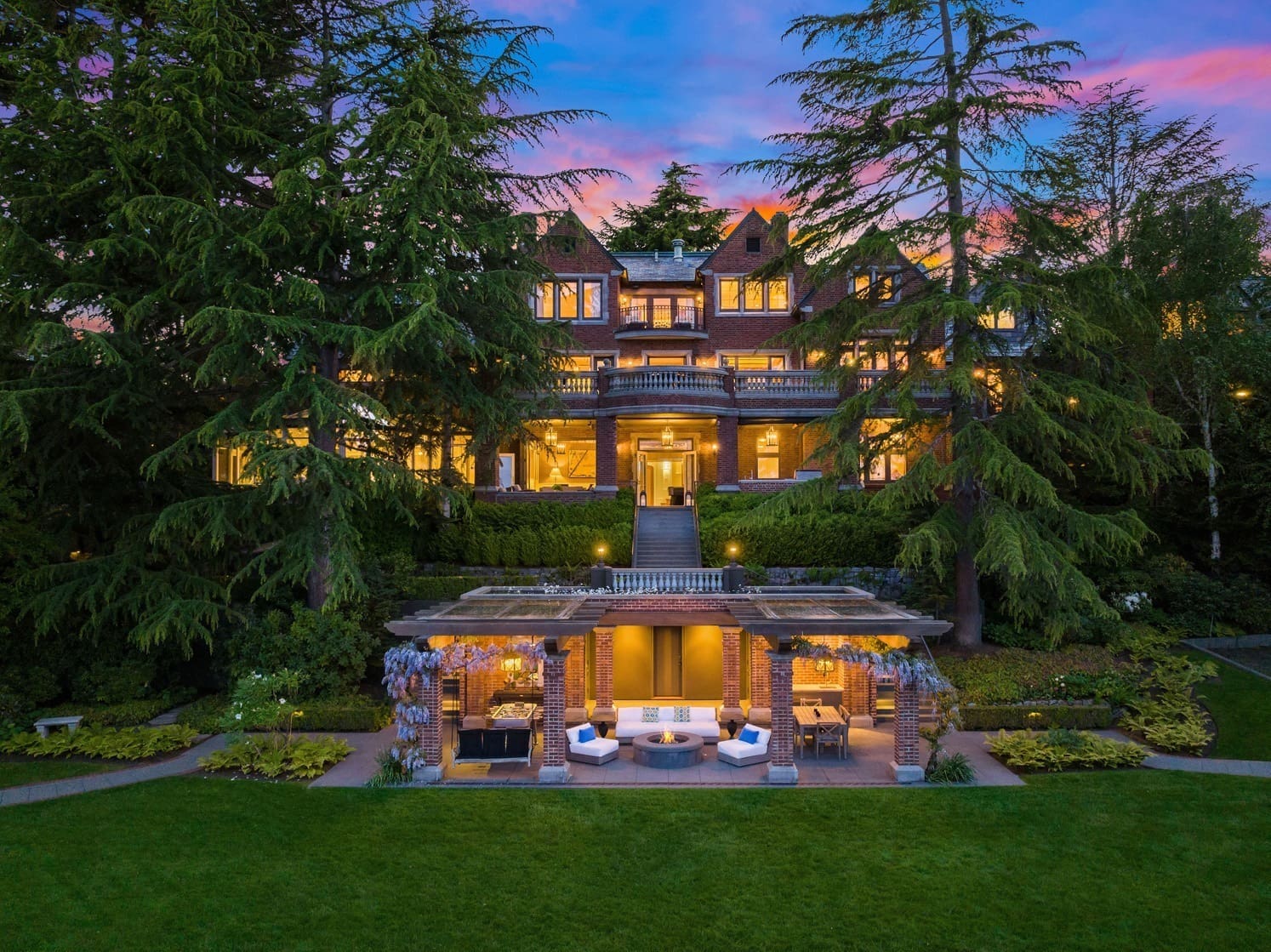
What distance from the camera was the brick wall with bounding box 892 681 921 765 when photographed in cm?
1328

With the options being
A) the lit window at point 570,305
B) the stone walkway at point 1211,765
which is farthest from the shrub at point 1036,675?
the lit window at point 570,305

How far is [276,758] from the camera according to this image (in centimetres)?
1367

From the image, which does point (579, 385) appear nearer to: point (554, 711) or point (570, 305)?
point (570, 305)

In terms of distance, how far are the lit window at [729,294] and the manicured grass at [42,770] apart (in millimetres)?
25440

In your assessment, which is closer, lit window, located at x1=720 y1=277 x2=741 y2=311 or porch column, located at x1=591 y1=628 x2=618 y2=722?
porch column, located at x1=591 y1=628 x2=618 y2=722

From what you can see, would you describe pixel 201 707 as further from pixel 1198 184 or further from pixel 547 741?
pixel 1198 184

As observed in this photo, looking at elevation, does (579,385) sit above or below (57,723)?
above

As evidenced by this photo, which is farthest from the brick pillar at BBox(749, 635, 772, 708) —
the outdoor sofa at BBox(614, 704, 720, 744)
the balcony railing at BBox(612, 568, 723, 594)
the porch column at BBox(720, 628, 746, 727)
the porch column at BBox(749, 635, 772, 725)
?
the balcony railing at BBox(612, 568, 723, 594)

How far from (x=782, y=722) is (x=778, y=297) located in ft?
72.0

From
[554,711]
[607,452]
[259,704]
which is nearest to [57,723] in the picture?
[259,704]

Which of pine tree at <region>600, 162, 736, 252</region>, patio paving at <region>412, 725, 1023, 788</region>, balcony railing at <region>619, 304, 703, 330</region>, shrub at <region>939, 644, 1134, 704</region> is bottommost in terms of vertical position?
patio paving at <region>412, 725, 1023, 788</region>

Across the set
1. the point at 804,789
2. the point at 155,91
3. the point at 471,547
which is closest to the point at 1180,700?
the point at 804,789

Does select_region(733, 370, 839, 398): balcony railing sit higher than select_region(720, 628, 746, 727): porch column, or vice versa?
select_region(733, 370, 839, 398): balcony railing

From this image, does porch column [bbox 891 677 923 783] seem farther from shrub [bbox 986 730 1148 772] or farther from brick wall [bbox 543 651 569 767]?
brick wall [bbox 543 651 569 767]
